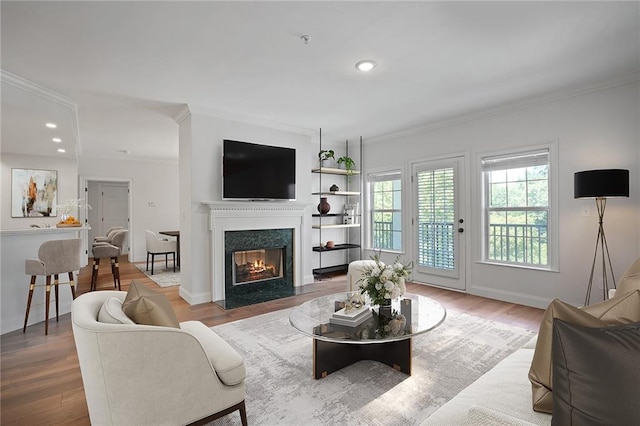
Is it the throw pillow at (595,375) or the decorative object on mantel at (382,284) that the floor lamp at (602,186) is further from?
the throw pillow at (595,375)

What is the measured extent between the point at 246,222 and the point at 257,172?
2.44 feet

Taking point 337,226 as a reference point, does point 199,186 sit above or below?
above

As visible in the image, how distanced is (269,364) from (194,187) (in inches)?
104

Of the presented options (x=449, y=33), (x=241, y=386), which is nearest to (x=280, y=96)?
(x=449, y=33)

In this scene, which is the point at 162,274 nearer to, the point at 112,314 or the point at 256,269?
the point at 256,269

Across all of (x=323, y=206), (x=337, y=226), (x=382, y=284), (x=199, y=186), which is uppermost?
(x=199, y=186)

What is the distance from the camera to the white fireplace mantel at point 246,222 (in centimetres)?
445

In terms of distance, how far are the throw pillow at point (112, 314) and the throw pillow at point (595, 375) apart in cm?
167

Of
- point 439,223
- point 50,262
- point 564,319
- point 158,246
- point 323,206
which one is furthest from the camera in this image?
point 158,246

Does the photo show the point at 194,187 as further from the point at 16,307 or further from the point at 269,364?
the point at 269,364

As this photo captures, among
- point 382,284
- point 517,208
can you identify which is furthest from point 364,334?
point 517,208

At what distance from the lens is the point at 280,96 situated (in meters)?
3.96

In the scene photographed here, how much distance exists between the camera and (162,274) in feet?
21.0

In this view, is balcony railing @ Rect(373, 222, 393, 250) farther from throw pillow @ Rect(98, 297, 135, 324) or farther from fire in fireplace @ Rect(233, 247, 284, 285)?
throw pillow @ Rect(98, 297, 135, 324)
